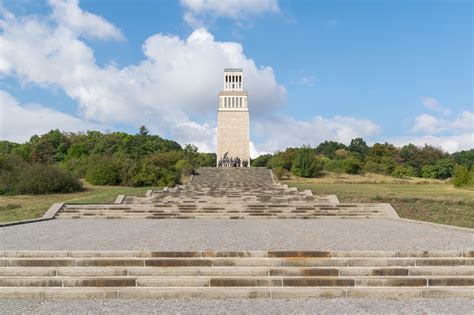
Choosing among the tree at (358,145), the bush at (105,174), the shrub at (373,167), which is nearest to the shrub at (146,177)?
the bush at (105,174)

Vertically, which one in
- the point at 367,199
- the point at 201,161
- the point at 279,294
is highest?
the point at 201,161

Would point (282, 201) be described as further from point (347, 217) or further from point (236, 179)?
point (236, 179)

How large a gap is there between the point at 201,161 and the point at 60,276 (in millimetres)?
42786

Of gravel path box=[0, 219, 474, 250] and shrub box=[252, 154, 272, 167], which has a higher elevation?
shrub box=[252, 154, 272, 167]

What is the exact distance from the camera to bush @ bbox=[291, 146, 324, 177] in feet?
114

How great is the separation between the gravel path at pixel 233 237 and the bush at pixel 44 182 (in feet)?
33.4

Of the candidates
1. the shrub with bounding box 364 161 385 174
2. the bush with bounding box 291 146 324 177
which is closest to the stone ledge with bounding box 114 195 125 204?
the bush with bounding box 291 146 324 177

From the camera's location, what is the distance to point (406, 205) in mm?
14523

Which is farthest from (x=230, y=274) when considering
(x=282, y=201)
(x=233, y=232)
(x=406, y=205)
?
(x=406, y=205)

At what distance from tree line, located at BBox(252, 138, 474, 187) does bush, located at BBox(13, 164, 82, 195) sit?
54.7 ft

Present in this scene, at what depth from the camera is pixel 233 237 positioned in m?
8.49

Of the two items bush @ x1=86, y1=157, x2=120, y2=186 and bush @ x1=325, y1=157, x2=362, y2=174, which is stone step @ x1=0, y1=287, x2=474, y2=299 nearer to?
bush @ x1=86, y1=157, x2=120, y2=186

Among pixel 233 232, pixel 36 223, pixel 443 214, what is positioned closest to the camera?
pixel 233 232

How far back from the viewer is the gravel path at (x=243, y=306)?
4.93m
